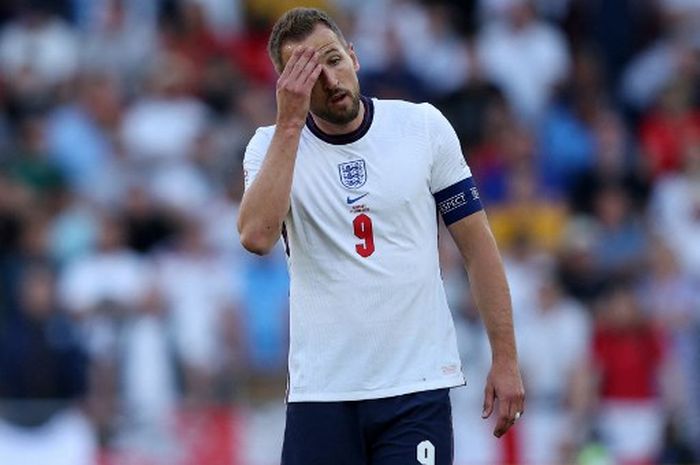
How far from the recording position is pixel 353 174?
6559mm

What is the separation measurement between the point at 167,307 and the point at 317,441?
21.8 feet

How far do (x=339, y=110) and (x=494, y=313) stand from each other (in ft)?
3.04

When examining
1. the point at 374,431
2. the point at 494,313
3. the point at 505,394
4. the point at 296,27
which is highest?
the point at 296,27

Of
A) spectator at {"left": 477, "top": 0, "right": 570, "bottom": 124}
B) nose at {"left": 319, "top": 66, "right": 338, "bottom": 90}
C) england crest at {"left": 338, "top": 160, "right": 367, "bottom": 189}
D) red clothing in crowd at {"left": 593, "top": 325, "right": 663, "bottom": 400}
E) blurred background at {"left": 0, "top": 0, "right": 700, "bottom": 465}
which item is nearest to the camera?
nose at {"left": 319, "top": 66, "right": 338, "bottom": 90}

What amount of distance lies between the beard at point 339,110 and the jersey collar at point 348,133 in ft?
0.18

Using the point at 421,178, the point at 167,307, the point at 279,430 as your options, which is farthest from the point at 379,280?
the point at 167,307

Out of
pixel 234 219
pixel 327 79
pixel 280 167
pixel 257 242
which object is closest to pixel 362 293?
pixel 257 242

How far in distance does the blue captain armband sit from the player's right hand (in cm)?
65

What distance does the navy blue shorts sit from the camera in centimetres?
652

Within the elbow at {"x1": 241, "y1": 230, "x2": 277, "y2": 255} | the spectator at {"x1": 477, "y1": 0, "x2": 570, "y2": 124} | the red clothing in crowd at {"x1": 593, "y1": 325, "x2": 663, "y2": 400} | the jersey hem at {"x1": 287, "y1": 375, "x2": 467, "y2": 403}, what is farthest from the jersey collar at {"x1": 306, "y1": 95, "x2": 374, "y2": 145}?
the spectator at {"x1": 477, "y1": 0, "x2": 570, "y2": 124}

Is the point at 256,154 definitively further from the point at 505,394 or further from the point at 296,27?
the point at 505,394

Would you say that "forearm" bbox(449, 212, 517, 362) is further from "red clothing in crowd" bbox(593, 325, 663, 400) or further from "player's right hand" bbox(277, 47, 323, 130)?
"red clothing in crowd" bbox(593, 325, 663, 400)

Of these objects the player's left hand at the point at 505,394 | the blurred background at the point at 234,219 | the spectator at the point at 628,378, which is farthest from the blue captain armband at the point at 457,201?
the spectator at the point at 628,378

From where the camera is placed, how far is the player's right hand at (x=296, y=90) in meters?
6.30
